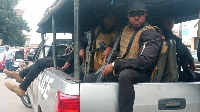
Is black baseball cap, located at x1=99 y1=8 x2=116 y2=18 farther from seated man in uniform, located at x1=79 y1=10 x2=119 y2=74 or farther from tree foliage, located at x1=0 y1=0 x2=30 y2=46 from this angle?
tree foliage, located at x1=0 y1=0 x2=30 y2=46

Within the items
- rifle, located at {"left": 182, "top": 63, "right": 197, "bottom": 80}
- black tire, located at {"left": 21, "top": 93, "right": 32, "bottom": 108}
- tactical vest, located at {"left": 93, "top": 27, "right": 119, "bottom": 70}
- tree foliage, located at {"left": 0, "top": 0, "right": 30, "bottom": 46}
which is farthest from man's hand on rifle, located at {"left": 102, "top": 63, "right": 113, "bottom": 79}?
tree foliage, located at {"left": 0, "top": 0, "right": 30, "bottom": 46}

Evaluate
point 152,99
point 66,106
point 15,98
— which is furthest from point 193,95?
point 15,98

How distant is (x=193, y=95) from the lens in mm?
3043

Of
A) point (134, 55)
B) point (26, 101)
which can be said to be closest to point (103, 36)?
point (134, 55)

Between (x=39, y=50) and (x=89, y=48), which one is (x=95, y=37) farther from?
(x=39, y=50)

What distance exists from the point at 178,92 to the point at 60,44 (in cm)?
427

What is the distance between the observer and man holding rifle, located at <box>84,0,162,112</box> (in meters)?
2.88

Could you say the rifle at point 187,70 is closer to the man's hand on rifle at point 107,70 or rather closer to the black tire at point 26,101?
the man's hand on rifle at point 107,70

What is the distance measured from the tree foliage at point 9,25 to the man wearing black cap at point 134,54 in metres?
33.7

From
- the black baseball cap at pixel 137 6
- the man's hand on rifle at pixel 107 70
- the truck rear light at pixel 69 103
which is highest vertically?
the black baseball cap at pixel 137 6

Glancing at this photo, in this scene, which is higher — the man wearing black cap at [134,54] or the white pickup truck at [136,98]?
the man wearing black cap at [134,54]

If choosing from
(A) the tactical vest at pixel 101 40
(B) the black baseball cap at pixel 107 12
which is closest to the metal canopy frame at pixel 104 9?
(B) the black baseball cap at pixel 107 12

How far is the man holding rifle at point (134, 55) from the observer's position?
2.88m

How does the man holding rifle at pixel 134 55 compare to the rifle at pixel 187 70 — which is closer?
the man holding rifle at pixel 134 55
